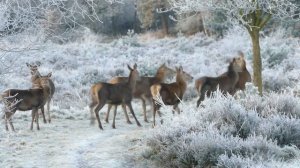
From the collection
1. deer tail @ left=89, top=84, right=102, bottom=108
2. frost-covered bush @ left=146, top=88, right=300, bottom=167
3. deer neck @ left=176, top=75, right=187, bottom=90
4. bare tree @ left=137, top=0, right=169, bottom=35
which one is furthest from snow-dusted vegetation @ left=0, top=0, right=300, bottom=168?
bare tree @ left=137, top=0, right=169, bottom=35

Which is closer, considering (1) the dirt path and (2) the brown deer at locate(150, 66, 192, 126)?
(1) the dirt path

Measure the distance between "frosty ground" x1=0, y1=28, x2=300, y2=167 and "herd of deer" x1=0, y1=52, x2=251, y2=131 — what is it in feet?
1.84

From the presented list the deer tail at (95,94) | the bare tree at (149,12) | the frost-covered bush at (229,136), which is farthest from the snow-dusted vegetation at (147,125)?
the bare tree at (149,12)

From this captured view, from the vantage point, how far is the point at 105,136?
11883 millimetres

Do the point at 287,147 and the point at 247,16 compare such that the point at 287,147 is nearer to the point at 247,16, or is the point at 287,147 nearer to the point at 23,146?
the point at 23,146

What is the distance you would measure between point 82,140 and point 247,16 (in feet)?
21.9

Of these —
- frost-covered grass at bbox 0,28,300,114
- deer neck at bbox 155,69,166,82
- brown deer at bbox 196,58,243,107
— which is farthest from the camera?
frost-covered grass at bbox 0,28,300,114

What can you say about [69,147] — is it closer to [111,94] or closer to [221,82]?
[111,94]

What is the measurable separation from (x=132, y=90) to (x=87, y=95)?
586cm

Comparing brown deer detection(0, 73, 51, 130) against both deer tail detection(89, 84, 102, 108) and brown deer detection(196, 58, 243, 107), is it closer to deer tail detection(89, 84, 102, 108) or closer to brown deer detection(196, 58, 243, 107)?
deer tail detection(89, 84, 102, 108)

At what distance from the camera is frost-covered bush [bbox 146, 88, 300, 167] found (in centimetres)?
834

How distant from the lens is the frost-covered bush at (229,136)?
8.34 m

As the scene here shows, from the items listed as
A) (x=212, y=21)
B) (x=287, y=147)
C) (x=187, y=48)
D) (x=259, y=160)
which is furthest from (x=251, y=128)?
(x=212, y=21)

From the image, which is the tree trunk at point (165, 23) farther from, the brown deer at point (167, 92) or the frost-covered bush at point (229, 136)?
the frost-covered bush at point (229, 136)
